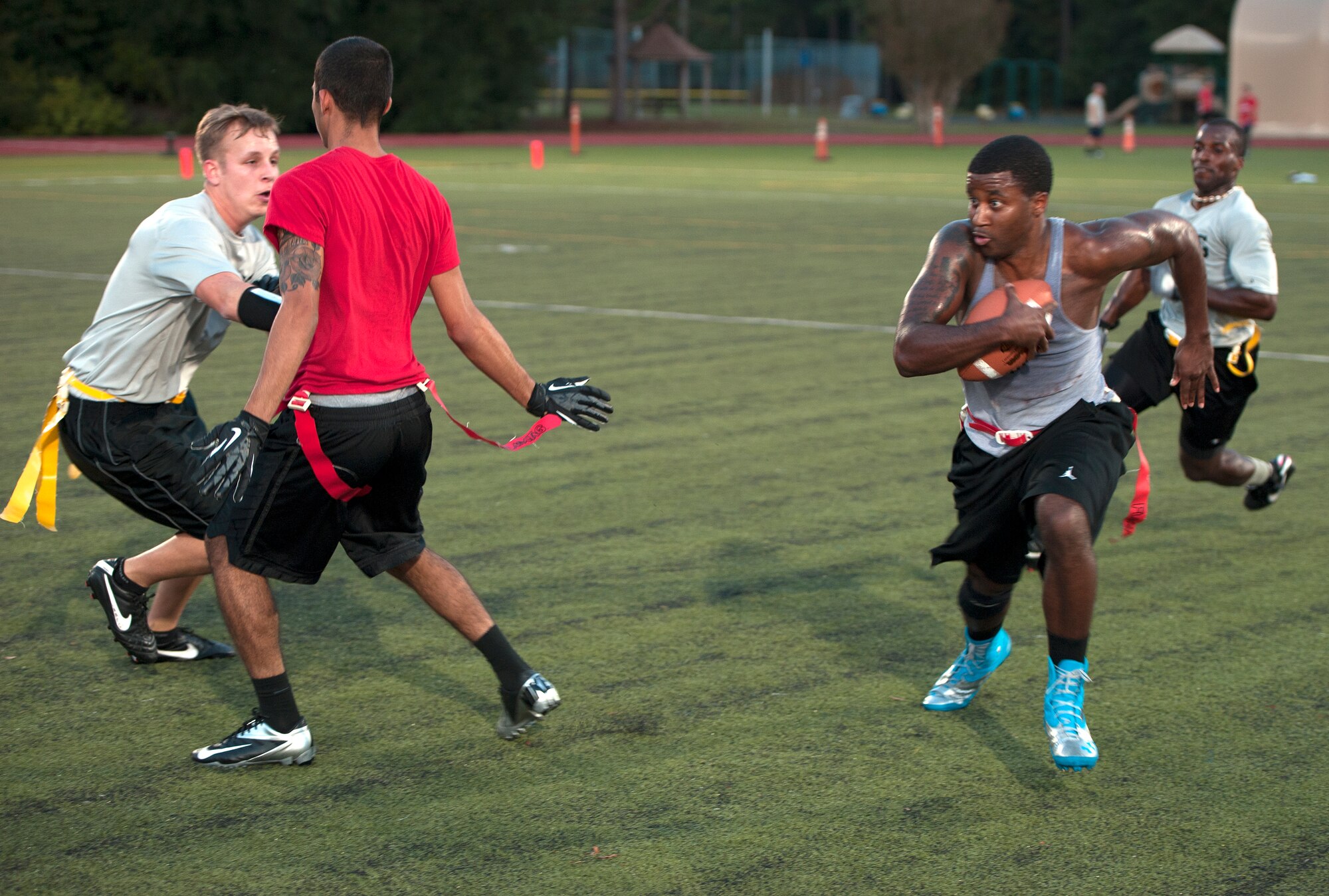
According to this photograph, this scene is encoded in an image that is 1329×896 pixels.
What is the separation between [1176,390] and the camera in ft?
22.4

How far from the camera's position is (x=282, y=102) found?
5197 cm

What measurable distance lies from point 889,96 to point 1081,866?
84.2 meters

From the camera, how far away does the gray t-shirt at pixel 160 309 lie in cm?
488

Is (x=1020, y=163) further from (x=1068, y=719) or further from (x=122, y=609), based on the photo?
(x=122, y=609)

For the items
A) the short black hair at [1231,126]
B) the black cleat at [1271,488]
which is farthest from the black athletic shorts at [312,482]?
the black cleat at [1271,488]

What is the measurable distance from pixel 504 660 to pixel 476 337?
975 millimetres

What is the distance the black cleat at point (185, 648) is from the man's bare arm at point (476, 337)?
5.44 ft

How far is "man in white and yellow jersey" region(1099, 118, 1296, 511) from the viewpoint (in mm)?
6730

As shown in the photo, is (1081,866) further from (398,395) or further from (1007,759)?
(398,395)

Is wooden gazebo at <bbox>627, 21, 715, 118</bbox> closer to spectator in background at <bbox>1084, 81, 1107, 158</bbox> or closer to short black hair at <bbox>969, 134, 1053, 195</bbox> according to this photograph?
spectator in background at <bbox>1084, 81, 1107, 158</bbox>

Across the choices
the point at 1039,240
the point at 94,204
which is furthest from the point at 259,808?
the point at 94,204

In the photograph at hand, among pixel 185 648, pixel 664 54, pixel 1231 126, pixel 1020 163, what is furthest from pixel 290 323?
pixel 664 54

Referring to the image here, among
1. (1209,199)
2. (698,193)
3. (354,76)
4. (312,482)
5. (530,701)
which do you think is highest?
(354,76)

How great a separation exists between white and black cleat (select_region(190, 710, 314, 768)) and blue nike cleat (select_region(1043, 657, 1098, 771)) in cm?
216
